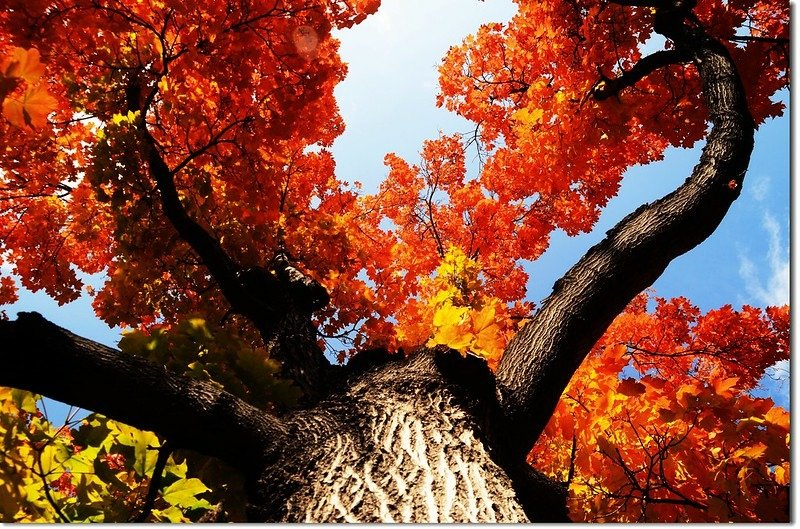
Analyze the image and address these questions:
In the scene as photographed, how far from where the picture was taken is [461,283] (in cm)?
625

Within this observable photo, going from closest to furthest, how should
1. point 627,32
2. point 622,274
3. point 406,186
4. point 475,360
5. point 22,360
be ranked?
point 22,360 → point 475,360 → point 622,274 → point 627,32 → point 406,186

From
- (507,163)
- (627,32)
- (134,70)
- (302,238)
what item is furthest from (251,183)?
(507,163)

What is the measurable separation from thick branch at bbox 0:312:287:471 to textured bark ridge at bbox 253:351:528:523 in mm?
183

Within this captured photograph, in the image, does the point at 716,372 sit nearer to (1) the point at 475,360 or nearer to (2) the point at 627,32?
(2) the point at 627,32

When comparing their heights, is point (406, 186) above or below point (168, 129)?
above

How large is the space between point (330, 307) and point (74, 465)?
385cm

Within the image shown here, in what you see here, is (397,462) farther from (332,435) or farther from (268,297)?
(268,297)

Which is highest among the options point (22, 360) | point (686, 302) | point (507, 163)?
point (507, 163)

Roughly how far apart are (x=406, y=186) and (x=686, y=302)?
6217 mm

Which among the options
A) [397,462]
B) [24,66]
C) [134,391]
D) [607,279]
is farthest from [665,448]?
[24,66]

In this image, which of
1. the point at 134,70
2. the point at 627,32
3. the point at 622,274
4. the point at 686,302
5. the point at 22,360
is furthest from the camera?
the point at 686,302

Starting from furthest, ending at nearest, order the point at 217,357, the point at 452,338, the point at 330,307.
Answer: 1. the point at 330,307
2. the point at 452,338
3. the point at 217,357

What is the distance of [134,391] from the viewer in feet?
5.26

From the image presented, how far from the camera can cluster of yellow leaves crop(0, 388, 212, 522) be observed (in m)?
1.64
